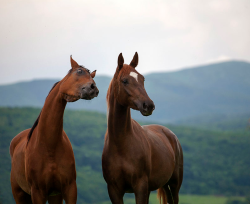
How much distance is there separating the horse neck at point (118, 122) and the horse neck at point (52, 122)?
0.85 m

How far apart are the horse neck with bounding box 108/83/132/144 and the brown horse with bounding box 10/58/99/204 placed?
722 millimetres

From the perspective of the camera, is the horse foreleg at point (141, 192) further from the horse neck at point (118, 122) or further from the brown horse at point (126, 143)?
the horse neck at point (118, 122)

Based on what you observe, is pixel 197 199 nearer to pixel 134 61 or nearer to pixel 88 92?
pixel 134 61

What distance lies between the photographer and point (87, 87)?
4.75 metres

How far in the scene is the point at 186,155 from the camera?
188 ft

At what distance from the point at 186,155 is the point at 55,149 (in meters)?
54.3

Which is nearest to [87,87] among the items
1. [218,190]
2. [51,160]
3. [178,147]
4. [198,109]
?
[51,160]

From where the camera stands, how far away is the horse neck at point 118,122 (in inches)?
217

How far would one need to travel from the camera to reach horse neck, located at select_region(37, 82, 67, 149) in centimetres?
506

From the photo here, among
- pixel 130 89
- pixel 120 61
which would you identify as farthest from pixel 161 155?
pixel 120 61

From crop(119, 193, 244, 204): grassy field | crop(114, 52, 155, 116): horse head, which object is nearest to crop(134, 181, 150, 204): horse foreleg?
crop(114, 52, 155, 116): horse head

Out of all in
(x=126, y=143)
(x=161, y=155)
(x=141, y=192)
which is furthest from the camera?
(x=161, y=155)

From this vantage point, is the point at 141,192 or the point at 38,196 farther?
the point at 141,192

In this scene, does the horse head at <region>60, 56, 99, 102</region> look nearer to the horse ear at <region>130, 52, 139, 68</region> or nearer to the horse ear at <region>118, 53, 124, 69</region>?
the horse ear at <region>118, 53, 124, 69</region>
